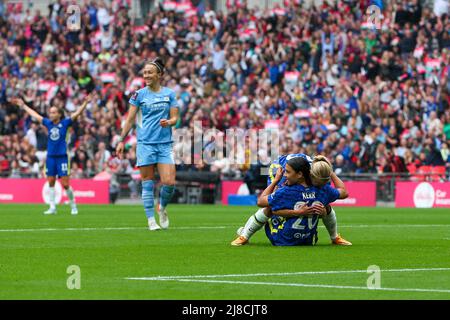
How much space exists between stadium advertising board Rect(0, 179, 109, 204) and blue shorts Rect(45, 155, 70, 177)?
36.5 ft

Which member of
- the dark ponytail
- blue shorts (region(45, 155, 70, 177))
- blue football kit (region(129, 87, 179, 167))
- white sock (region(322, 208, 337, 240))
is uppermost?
blue football kit (region(129, 87, 179, 167))

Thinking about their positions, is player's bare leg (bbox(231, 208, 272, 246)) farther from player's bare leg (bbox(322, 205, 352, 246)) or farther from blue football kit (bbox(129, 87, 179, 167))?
blue football kit (bbox(129, 87, 179, 167))

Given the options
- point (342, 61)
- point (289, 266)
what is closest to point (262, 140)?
point (342, 61)

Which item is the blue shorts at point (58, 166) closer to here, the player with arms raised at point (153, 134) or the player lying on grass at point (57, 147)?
the player lying on grass at point (57, 147)

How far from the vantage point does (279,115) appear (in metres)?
39.0

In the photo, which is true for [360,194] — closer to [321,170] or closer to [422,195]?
[422,195]

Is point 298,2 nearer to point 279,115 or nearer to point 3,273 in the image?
point 279,115

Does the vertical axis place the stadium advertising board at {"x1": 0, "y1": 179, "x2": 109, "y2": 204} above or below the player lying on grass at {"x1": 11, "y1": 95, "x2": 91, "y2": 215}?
below

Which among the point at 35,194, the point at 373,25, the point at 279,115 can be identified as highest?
the point at 373,25

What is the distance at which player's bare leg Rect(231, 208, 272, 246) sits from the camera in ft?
49.2

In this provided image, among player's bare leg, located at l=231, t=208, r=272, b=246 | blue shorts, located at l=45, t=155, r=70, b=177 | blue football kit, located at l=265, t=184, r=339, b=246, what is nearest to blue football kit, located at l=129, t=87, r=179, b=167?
player's bare leg, located at l=231, t=208, r=272, b=246

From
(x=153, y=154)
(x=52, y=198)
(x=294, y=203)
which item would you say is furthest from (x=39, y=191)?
(x=294, y=203)

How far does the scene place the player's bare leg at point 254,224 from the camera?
590 inches

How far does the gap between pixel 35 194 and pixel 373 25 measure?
1237 cm
